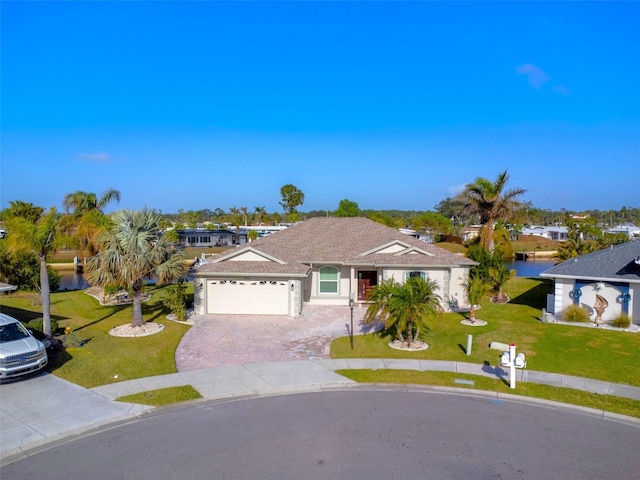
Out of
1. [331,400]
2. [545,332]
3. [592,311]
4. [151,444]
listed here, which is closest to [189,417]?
[151,444]

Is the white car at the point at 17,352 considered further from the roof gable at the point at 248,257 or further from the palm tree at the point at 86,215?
the palm tree at the point at 86,215

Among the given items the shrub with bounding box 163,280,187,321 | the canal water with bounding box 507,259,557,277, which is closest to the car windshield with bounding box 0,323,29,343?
the shrub with bounding box 163,280,187,321

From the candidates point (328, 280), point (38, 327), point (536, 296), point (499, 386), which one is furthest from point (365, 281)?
point (38, 327)

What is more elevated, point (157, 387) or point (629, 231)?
point (629, 231)

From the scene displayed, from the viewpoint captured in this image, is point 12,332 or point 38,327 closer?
point 12,332

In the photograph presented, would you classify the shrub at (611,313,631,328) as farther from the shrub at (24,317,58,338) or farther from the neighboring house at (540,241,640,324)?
the shrub at (24,317,58,338)

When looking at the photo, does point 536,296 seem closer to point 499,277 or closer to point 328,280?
point 499,277
